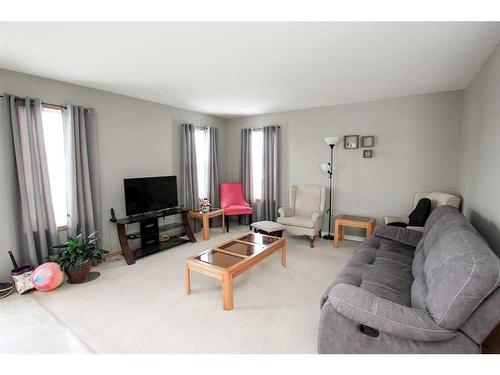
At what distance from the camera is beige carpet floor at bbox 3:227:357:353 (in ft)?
6.07

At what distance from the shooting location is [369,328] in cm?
145

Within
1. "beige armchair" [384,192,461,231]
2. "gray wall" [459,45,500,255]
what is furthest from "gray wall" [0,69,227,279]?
"gray wall" [459,45,500,255]

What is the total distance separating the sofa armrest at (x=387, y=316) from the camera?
130cm

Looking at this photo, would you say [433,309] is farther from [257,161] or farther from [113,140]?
[257,161]

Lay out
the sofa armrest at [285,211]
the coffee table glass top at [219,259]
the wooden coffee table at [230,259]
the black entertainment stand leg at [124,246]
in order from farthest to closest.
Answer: the sofa armrest at [285,211]
the black entertainment stand leg at [124,246]
the coffee table glass top at [219,259]
the wooden coffee table at [230,259]

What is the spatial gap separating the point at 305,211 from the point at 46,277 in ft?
12.2

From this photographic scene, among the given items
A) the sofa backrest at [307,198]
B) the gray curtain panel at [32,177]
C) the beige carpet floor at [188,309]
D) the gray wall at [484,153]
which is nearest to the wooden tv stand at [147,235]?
the beige carpet floor at [188,309]

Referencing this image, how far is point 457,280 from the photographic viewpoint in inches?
50.6

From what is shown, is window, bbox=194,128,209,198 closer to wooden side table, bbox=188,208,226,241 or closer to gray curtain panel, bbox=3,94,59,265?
wooden side table, bbox=188,208,226,241

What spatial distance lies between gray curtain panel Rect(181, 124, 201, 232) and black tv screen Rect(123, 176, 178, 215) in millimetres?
431

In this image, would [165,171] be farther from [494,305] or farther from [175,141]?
[494,305]

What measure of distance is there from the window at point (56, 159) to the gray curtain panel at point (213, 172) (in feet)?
8.37

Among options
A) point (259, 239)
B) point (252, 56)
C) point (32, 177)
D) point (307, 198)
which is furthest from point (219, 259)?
point (307, 198)

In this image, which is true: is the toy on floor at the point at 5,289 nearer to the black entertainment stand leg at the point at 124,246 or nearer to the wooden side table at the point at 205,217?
the black entertainment stand leg at the point at 124,246
